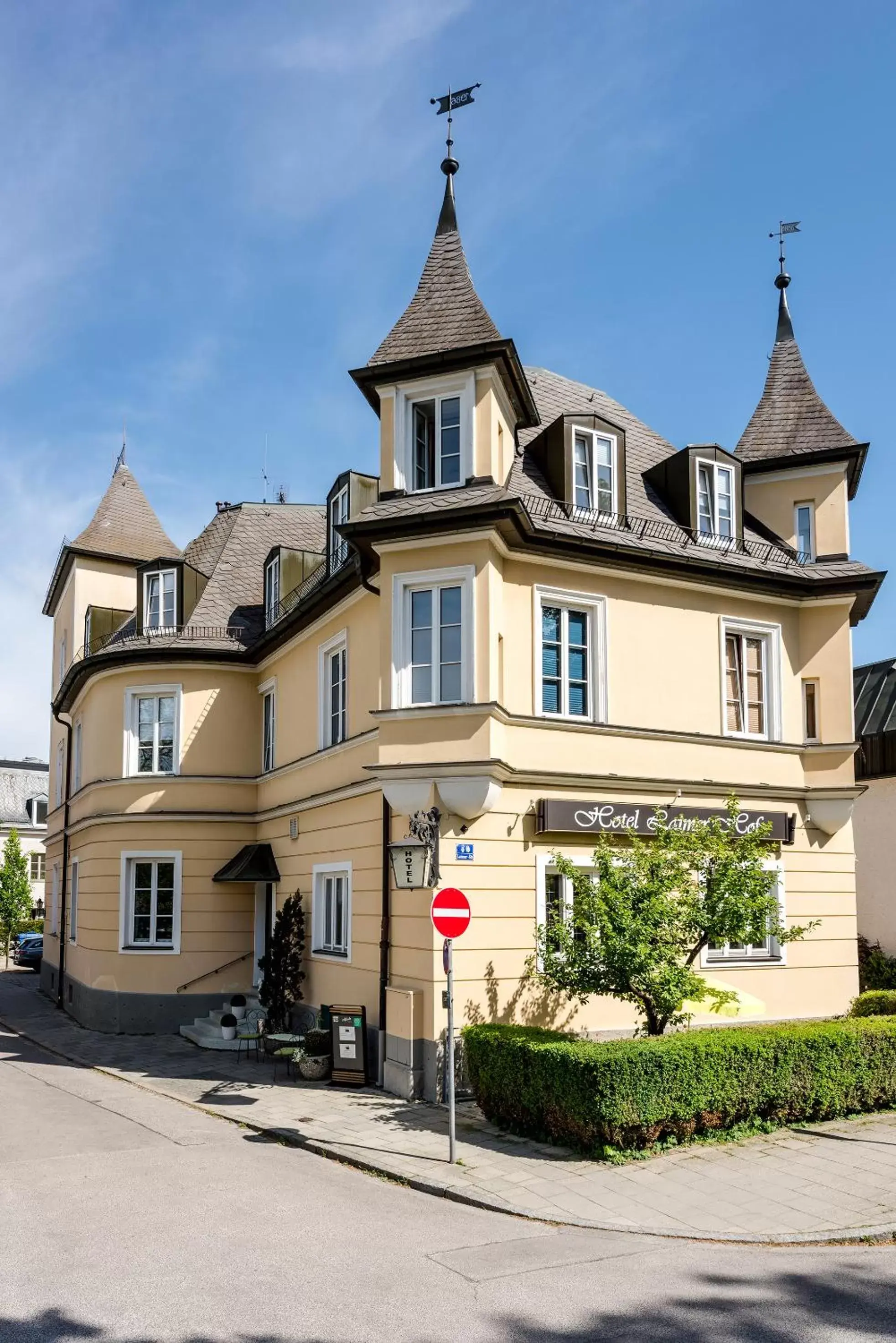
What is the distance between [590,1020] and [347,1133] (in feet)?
13.5

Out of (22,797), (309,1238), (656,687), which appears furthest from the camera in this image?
(22,797)

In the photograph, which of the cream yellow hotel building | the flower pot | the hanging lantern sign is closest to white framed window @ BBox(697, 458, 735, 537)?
the cream yellow hotel building

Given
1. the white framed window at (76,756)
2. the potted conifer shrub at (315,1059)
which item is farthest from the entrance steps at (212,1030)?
the white framed window at (76,756)

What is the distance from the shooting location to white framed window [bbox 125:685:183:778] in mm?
22594

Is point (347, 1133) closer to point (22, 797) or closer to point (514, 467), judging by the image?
point (514, 467)

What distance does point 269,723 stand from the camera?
22.4m

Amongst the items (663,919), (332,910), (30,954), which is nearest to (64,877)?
(332,910)

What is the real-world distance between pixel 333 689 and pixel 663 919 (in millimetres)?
7725

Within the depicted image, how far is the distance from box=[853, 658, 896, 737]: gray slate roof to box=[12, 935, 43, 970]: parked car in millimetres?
28531

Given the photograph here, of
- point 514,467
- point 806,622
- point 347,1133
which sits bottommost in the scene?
point 347,1133

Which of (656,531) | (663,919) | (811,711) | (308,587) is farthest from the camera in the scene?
(308,587)

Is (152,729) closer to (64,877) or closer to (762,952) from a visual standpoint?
(64,877)

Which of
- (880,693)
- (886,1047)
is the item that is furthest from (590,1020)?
(880,693)

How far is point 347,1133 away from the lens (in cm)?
1235
